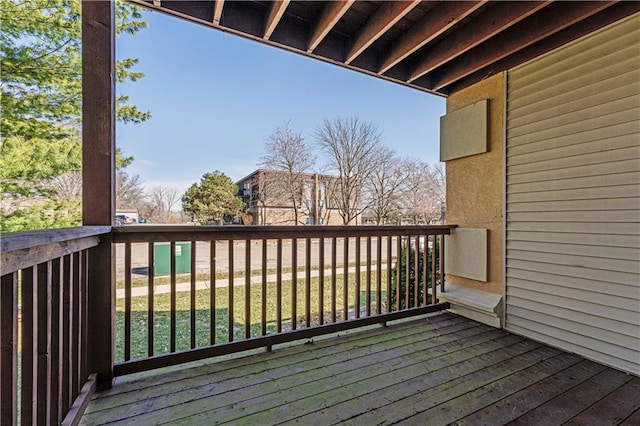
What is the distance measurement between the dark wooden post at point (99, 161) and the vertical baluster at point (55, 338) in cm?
48

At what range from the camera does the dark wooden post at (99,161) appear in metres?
1.64

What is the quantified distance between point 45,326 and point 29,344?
4.5 inches

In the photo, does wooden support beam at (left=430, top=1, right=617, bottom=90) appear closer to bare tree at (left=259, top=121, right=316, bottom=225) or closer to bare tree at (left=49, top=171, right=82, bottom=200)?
bare tree at (left=49, top=171, right=82, bottom=200)

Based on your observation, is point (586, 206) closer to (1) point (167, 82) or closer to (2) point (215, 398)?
(2) point (215, 398)

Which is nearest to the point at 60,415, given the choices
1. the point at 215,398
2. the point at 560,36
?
the point at 215,398

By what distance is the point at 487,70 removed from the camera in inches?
115

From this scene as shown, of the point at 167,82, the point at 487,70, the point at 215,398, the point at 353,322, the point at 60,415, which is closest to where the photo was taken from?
the point at 60,415

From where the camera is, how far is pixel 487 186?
2.97 metres

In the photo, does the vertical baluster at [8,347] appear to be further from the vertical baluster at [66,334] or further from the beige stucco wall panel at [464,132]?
the beige stucco wall panel at [464,132]

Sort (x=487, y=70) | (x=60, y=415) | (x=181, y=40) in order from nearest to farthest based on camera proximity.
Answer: (x=60, y=415) → (x=487, y=70) → (x=181, y=40)

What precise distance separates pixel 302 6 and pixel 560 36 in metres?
2.06

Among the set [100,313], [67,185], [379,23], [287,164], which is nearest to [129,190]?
[67,185]

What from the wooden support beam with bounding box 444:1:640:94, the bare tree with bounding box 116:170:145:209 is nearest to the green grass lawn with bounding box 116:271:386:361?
the bare tree with bounding box 116:170:145:209

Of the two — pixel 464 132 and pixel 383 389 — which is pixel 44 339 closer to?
pixel 383 389
